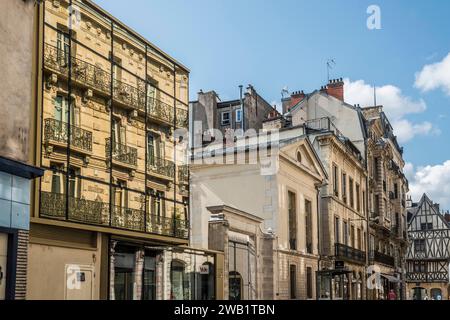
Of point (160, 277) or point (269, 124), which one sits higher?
point (269, 124)

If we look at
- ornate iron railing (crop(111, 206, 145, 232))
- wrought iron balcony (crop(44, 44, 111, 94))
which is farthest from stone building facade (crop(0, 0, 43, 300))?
ornate iron railing (crop(111, 206, 145, 232))

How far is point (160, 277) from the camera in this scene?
71.9 ft

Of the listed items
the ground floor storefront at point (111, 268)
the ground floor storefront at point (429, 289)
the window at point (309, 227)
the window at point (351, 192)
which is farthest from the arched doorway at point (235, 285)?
the ground floor storefront at point (429, 289)

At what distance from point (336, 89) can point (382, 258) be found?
13.5 m

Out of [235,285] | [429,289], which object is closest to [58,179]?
[235,285]

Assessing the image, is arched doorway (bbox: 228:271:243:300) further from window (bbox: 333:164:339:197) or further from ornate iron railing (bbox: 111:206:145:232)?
window (bbox: 333:164:339:197)

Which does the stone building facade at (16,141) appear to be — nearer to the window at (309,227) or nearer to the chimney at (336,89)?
the window at (309,227)

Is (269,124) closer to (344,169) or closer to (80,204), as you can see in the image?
(344,169)

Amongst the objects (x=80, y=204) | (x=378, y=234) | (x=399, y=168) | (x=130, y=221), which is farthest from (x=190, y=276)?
(x=399, y=168)

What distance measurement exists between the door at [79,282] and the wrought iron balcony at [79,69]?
5.76 m

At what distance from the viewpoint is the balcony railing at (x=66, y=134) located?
57.8 ft
